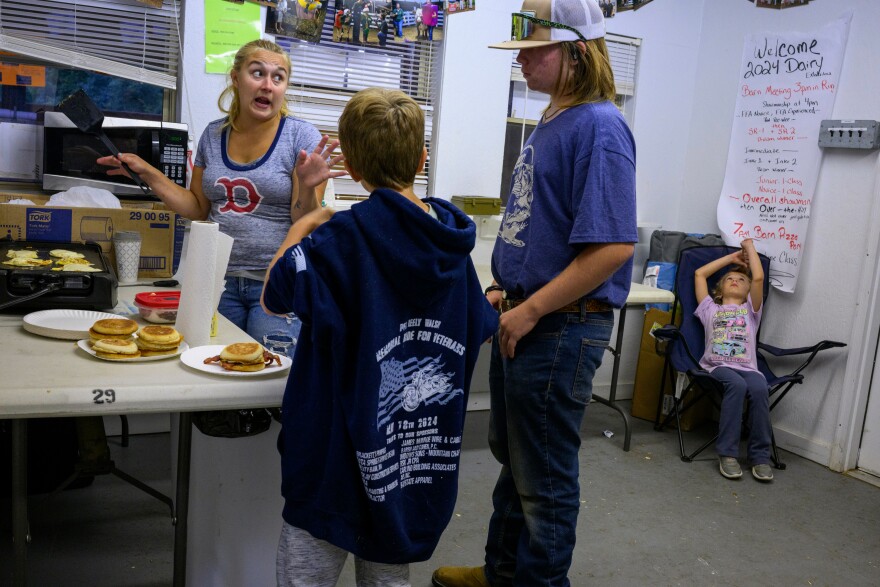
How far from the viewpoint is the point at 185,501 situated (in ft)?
5.96

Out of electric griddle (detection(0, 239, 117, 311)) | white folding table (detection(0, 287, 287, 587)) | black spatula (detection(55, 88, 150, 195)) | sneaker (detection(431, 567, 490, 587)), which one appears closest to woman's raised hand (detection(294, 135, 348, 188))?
white folding table (detection(0, 287, 287, 587))

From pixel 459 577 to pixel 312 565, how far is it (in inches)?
39.3

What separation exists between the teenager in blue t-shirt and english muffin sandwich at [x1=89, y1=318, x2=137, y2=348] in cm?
85

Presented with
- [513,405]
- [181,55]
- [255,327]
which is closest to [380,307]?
[513,405]

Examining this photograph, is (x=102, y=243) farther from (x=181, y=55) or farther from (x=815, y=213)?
(x=815, y=213)

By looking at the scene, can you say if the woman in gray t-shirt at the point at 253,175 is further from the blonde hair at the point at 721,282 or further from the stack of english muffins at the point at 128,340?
the blonde hair at the point at 721,282

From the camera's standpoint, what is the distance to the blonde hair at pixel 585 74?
5.99 feet

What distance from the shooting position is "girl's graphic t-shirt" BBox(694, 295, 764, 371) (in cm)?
381

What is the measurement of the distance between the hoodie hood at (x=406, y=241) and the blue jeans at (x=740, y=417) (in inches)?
103

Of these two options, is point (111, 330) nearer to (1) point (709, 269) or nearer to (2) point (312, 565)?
(2) point (312, 565)

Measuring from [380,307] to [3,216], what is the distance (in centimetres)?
156

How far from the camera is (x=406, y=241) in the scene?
1.39m

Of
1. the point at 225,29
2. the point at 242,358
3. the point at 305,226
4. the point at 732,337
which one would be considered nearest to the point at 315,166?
the point at 305,226

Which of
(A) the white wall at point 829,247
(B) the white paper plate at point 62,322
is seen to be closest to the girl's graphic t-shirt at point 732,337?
(A) the white wall at point 829,247
